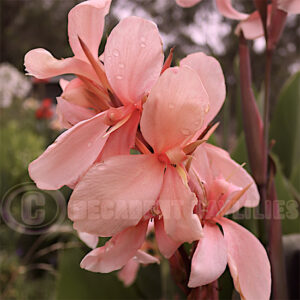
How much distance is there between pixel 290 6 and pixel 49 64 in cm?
16

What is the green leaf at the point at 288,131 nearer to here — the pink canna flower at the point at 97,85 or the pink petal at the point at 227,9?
the pink petal at the point at 227,9

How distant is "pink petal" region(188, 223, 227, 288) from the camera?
7.3 inches

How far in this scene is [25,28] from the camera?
4.95 m

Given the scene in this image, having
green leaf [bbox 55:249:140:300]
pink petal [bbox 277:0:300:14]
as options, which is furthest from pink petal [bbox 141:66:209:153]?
green leaf [bbox 55:249:140:300]

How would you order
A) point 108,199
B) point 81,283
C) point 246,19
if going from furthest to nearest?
point 81,283 < point 246,19 < point 108,199

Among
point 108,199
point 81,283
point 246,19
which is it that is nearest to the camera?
point 108,199

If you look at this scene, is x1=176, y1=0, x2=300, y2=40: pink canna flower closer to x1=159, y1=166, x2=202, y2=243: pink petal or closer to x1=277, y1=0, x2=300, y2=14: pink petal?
x1=277, y1=0, x2=300, y2=14: pink petal

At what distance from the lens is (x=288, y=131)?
0.49 meters

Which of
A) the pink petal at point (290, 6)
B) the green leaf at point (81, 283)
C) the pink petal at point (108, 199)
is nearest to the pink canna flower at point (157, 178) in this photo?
the pink petal at point (108, 199)

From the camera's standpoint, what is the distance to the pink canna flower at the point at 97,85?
19cm

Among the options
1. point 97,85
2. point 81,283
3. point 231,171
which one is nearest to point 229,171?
point 231,171

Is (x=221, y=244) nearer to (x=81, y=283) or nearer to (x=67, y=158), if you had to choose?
(x=67, y=158)

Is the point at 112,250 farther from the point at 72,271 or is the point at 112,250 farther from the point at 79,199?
the point at 72,271

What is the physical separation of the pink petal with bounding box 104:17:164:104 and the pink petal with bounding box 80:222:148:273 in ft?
0.24
